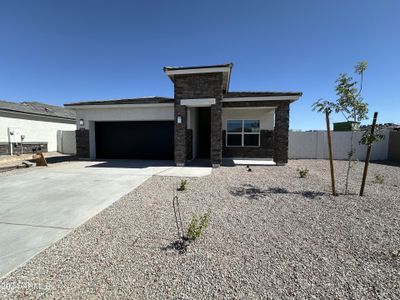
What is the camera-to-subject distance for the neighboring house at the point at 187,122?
9.68 m

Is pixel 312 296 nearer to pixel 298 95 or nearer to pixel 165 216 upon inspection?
pixel 165 216

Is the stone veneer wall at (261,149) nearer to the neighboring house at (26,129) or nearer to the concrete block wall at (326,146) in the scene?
the concrete block wall at (326,146)

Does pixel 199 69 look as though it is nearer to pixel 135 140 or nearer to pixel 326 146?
pixel 135 140

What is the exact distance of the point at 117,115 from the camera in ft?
39.3

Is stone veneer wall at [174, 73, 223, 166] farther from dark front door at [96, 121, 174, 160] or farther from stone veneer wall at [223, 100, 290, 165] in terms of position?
stone veneer wall at [223, 100, 290, 165]

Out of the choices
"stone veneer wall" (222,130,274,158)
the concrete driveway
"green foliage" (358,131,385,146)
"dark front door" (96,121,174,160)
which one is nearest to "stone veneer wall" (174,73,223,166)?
"dark front door" (96,121,174,160)

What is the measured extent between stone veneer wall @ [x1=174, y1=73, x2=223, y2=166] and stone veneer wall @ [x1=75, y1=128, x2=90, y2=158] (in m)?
6.36

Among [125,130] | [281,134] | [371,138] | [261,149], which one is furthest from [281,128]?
[125,130]

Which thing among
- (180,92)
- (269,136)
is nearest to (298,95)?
(269,136)

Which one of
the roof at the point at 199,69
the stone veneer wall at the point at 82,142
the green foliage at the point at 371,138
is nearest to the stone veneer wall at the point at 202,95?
the roof at the point at 199,69

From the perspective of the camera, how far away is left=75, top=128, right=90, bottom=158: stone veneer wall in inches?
488

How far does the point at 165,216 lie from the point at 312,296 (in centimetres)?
282

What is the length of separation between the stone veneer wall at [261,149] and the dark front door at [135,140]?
3987mm

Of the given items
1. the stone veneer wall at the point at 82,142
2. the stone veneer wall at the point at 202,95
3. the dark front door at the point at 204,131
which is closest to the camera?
the stone veneer wall at the point at 202,95
